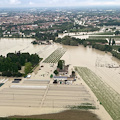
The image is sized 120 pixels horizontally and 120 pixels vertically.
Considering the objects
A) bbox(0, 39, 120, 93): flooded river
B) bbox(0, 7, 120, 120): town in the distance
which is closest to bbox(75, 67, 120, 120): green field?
bbox(0, 7, 120, 120): town in the distance

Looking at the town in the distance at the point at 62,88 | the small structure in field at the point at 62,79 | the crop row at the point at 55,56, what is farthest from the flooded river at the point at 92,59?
the small structure in field at the point at 62,79

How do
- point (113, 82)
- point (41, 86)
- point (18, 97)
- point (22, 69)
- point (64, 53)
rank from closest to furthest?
point (18, 97) < point (41, 86) < point (113, 82) < point (22, 69) < point (64, 53)

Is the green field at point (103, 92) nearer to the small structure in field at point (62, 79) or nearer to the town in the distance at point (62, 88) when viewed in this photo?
the town in the distance at point (62, 88)

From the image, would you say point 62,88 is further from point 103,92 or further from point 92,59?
point 92,59

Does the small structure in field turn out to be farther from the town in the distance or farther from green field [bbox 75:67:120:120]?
green field [bbox 75:67:120:120]

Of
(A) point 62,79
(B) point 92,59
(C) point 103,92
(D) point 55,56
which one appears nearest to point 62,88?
(A) point 62,79

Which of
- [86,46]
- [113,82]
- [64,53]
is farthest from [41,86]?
[86,46]

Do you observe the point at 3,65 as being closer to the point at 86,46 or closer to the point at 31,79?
the point at 31,79

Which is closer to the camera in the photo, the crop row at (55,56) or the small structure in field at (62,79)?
the small structure in field at (62,79)
